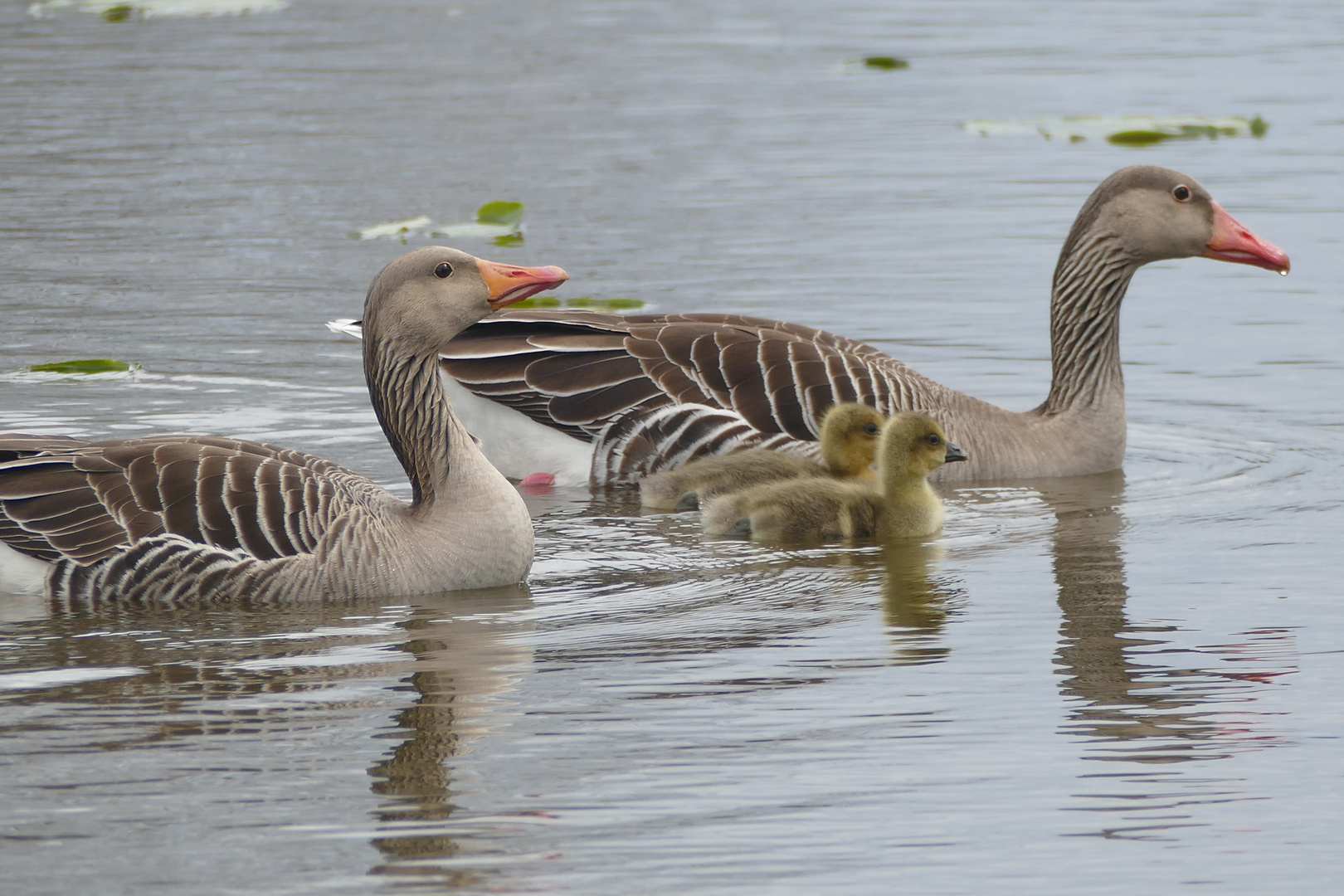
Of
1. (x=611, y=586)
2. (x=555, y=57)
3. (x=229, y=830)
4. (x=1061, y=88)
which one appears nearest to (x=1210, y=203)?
(x=611, y=586)

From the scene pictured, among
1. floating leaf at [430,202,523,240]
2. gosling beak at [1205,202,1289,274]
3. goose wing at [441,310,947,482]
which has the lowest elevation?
goose wing at [441,310,947,482]

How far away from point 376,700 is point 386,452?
4476 millimetres

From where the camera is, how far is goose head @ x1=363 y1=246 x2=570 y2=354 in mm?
8414

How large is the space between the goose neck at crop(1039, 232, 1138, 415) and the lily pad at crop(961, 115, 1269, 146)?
8794mm

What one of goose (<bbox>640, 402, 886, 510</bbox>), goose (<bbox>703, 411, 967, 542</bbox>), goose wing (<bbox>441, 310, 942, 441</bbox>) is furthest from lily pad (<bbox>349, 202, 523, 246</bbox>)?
goose (<bbox>703, 411, 967, 542</bbox>)

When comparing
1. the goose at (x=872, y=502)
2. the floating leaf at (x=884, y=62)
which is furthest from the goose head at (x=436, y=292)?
the floating leaf at (x=884, y=62)

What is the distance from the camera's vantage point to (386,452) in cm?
1119

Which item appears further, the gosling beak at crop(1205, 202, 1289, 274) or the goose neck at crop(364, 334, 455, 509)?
the gosling beak at crop(1205, 202, 1289, 274)

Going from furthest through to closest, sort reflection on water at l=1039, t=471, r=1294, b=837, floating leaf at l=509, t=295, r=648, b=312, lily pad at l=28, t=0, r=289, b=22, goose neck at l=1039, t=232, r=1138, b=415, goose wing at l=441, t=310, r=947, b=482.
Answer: lily pad at l=28, t=0, r=289, b=22
floating leaf at l=509, t=295, r=648, b=312
goose neck at l=1039, t=232, r=1138, b=415
goose wing at l=441, t=310, r=947, b=482
reflection on water at l=1039, t=471, r=1294, b=837

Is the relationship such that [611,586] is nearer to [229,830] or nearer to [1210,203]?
[229,830]

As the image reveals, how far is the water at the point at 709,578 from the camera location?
18.4ft

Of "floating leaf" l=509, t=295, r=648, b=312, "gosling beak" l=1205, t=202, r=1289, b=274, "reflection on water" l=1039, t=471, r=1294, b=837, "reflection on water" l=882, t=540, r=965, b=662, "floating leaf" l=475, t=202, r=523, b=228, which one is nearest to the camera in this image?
"reflection on water" l=1039, t=471, r=1294, b=837

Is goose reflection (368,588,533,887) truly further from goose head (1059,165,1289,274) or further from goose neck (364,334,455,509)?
goose head (1059,165,1289,274)

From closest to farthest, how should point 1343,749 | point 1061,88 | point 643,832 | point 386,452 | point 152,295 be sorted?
point 643,832 < point 1343,749 < point 386,452 < point 152,295 < point 1061,88
